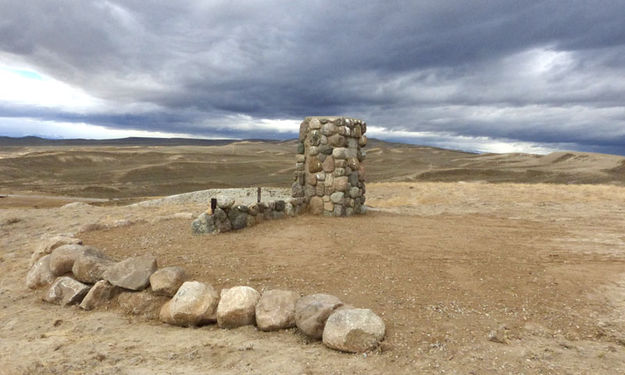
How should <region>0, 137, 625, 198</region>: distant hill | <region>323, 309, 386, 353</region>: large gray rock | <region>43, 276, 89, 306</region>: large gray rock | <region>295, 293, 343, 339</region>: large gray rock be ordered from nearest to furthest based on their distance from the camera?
<region>323, 309, 386, 353</region>: large gray rock
<region>295, 293, 343, 339</region>: large gray rock
<region>43, 276, 89, 306</region>: large gray rock
<region>0, 137, 625, 198</region>: distant hill

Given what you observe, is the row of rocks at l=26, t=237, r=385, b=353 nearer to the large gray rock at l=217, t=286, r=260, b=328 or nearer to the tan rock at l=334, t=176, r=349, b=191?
the large gray rock at l=217, t=286, r=260, b=328

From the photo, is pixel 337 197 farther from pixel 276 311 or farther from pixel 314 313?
pixel 314 313

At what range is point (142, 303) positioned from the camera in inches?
256

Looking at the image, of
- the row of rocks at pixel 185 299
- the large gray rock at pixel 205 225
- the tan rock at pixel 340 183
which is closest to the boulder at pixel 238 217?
the large gray rock at pixel 205 225

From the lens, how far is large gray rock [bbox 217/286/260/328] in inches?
227

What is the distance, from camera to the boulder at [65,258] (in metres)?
7.80

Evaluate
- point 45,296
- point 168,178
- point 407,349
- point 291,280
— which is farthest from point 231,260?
point 168,178

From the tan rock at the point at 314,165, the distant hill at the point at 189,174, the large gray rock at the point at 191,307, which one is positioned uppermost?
the tan rock at the point at 314,165

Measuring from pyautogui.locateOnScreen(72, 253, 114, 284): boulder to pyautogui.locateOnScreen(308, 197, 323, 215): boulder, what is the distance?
6526 mm

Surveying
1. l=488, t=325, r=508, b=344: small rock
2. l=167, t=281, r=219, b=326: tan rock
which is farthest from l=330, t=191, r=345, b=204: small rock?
l=488, t=325, r=508, b=344: small rock

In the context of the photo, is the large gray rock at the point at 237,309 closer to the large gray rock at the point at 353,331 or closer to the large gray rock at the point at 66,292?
the large gray rock at the point at 353,331

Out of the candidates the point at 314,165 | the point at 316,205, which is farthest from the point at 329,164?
the point at 316,205

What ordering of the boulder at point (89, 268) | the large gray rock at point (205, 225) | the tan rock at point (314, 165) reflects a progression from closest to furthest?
the boulder at point (89, 268) → the large gray rock at point (205, 225) → the tan rock at point (314, 165)

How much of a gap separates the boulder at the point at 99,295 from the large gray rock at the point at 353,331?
3.99m
